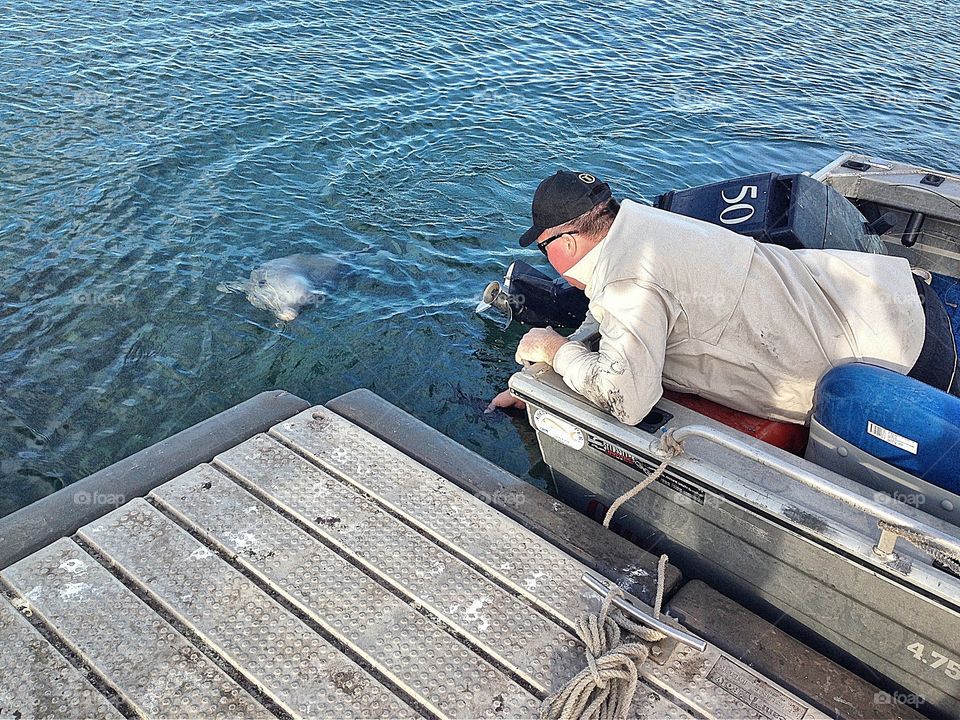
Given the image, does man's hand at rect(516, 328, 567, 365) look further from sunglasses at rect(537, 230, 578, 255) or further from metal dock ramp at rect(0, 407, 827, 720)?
metal dock ramp at rect(0, 407, 827, 720)

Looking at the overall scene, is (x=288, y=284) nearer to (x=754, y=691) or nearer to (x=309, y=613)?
(x=309, y=613)

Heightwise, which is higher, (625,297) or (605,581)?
(625,297)

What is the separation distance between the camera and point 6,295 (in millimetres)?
6324

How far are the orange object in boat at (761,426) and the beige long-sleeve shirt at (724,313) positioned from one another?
157 millimetres

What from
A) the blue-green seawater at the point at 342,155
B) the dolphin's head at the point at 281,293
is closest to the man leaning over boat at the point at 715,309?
the blue-green seawater at the point at 342,155

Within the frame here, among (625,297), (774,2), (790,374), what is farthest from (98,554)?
(774,2)

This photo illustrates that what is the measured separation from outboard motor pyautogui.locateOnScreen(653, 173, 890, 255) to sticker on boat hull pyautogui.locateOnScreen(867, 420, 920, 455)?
1778mm

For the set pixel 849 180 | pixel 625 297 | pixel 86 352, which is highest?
pixel 625 297

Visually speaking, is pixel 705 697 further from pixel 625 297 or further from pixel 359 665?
pixel 625 297

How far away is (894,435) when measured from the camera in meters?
3.34

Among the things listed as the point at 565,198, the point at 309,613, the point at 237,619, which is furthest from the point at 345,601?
the point at 565,198

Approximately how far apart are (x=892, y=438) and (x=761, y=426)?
736mm

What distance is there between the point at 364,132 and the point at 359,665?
7.14 m

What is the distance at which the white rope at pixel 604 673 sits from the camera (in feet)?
10.2
